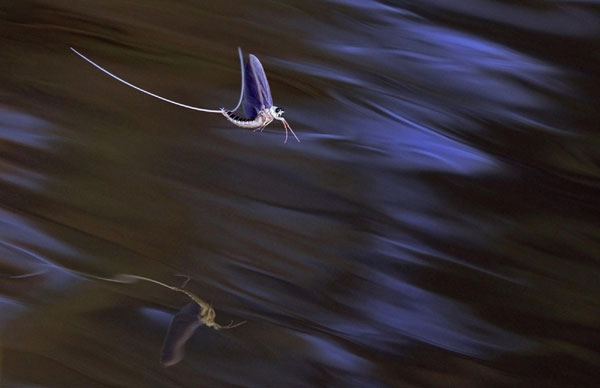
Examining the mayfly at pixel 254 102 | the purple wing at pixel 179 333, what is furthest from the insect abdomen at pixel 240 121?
the purple wing at pixel 179 333

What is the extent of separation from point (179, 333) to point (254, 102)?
311 mm

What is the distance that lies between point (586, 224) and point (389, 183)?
25 centimetres

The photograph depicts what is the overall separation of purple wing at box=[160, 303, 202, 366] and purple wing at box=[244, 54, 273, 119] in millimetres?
265

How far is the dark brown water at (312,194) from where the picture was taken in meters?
1.10

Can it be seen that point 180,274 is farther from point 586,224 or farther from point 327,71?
point 586,224

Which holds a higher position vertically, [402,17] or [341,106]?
[402,17]

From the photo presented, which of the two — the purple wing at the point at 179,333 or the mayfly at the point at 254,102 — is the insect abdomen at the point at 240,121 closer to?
the mayfly at the point at 254,102

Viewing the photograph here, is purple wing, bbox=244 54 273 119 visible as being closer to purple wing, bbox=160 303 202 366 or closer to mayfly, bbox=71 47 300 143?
mayfly, bbox=71 47 300 143

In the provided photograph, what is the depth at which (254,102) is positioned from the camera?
1.16 metres

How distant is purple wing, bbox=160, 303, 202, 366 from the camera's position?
43.1 inches

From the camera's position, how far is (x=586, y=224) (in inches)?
44.6

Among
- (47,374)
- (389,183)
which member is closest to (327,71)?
(389,183)

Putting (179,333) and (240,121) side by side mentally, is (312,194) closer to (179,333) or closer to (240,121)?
(240,121)

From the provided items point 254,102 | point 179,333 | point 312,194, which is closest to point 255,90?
point 254,102
